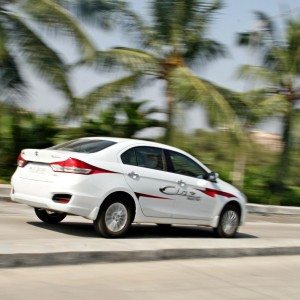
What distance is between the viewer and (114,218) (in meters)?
9.76

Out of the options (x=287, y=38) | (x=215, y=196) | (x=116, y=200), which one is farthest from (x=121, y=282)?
(x=287, y=38)

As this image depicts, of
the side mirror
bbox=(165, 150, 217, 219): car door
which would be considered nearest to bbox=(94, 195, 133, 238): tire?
bbox=(165, 150, 217, 219): car door

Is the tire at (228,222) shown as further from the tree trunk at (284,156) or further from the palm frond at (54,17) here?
the tree trunk at (284,156)

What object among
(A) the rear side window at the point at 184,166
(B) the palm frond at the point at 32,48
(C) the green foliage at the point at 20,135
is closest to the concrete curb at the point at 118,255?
(A) the rear side window at the point at 184,166

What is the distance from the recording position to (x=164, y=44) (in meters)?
23.4

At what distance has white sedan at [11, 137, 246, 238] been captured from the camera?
9383 millimetres

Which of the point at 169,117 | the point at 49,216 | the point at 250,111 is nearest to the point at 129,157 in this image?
the point at 49,216

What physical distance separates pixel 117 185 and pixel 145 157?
0.94m

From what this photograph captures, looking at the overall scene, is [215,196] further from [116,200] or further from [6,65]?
[6,65]

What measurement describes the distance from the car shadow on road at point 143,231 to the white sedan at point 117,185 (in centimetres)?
35

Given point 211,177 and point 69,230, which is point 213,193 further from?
point 69,230

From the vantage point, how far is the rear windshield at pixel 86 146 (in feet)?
32.5

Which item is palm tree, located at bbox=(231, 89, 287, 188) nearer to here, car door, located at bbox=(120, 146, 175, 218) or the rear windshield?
car door, located at bbox=(120, 146, 175, 218)

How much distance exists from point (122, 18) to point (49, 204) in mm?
14543
